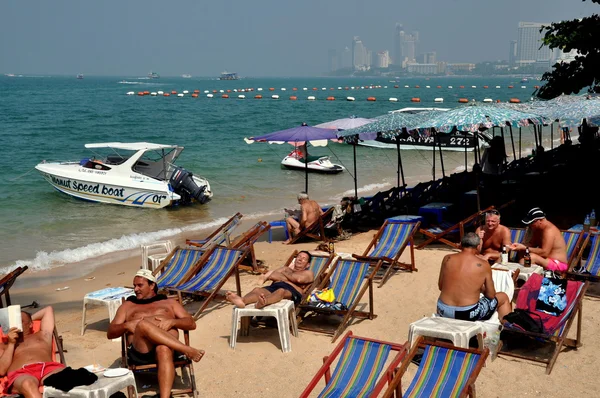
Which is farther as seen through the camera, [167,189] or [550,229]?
[167,189]

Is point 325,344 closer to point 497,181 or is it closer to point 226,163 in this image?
point 497,181

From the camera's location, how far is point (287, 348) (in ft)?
20.7

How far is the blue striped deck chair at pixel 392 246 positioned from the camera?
8359 millimetres

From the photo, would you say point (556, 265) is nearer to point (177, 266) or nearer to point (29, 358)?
point (177, 266)

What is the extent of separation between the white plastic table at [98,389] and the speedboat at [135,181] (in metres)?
12.1

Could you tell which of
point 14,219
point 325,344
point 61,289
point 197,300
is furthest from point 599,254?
point 14,219

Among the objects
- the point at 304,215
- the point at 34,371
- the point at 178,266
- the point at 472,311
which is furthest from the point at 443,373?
the point at 304,215

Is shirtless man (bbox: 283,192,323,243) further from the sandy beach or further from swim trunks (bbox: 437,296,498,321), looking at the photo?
swim trunks (bbox: 437,296,498,321)

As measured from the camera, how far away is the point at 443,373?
4.62 metres

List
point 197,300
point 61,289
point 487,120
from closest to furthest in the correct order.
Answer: point 197,300 → point 487,120 → point 61,289

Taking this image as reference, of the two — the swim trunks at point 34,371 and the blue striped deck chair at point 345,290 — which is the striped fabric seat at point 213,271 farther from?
the swim trunks at point 34,371

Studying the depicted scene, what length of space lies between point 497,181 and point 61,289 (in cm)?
774

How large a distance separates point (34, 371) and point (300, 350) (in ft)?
7.89

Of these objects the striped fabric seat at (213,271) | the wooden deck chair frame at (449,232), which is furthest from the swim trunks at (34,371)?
the wooden deck chair frame at (449,232)
